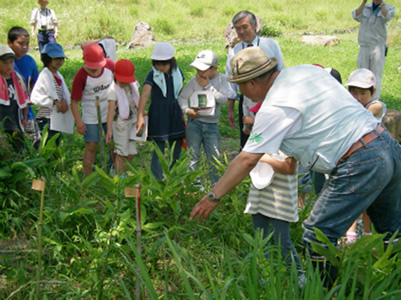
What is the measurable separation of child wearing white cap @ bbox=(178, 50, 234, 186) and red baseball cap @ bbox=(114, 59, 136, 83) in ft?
1.77

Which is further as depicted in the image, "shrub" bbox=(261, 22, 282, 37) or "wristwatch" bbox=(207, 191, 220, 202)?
"shrub" bbox=(261, 22, 282, 37)

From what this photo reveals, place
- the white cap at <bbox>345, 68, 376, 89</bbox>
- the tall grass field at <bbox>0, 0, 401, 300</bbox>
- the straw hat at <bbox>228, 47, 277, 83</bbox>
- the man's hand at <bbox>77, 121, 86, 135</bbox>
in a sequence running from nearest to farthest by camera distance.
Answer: the tall grass field at <bbox>0, 0, 401, 300</bbox>, the straw hat at <bbox>228, 47, 277, 83</bbox>, the white cap at <bbox>345, 68, 376, 89</bbox>, the man's hand at <bbox>77, 121, 86, 135</bbox>

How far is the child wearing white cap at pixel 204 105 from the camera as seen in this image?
449 centimetres

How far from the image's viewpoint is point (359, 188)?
259 centimetres

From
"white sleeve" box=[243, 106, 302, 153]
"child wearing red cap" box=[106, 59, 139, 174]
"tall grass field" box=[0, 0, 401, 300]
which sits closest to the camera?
"tall grass field" box=[0, 0, 401, 300]

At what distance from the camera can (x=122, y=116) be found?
445 cm

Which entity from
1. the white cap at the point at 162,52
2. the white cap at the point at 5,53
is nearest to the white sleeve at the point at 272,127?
the white cap at the point at 162,52

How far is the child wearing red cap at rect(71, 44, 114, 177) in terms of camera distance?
4.44 metres

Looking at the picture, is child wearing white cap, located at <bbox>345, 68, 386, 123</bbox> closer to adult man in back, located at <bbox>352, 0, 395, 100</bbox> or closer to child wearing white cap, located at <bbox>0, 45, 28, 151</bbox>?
child wearing white cap, located at <bbox>0, 45, 28, 151</bbox>

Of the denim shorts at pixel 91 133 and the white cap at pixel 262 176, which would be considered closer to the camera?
the white cap at pixel 262 176

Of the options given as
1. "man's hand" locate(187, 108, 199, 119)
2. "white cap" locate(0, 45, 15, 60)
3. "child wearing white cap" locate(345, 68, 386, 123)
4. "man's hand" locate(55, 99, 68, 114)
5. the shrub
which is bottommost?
the shrub

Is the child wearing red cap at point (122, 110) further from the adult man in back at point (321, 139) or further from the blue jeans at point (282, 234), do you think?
the adult man in back at point (321, 139)

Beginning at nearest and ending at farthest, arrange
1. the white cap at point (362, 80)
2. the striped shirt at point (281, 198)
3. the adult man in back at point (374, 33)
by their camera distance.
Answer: the striped shirt at point (281, 198), the white cap at point (362, 80), the adult man in back at point (374, 33)

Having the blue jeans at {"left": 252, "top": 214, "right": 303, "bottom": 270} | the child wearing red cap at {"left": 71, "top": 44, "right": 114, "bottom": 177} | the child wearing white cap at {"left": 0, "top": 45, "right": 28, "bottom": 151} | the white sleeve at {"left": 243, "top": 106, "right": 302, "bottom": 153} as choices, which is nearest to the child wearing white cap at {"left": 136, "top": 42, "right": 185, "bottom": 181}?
the child wearing red cap at {"left": 71, "top": 44, "right": 114, "bottom": 177}
